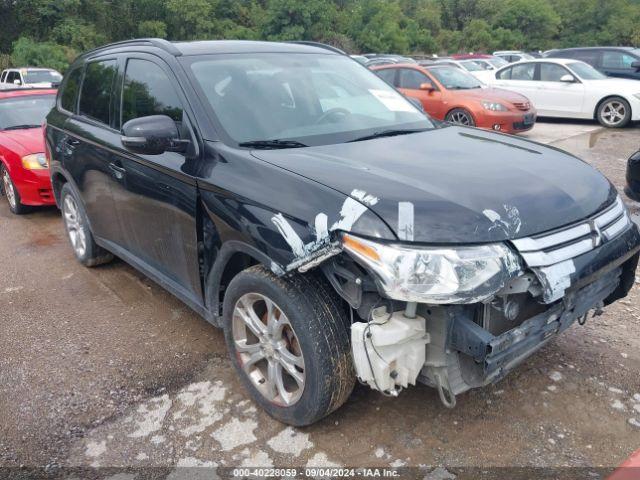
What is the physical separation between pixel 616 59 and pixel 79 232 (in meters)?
14.8

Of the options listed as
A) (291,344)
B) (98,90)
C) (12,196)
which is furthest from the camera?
(12,196)

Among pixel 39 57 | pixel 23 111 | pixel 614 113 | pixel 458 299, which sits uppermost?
pixel 458 299

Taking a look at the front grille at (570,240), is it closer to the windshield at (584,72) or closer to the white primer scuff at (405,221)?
the white primer scuff at (405,221)

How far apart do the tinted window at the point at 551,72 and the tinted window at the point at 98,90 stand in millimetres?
10947

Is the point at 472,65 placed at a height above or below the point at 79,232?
below

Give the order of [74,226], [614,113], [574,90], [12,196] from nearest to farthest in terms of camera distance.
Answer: [74,226] < [12,196] < [614,113] < [574,90]

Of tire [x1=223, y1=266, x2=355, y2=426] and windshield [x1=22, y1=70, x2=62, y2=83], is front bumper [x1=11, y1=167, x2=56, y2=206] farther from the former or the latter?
windshield [x1=22, y1=70, x2=62, y2=83]

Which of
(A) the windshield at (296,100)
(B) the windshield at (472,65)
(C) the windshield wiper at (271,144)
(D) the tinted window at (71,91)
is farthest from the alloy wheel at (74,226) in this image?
(B) the windshield at (472,65)

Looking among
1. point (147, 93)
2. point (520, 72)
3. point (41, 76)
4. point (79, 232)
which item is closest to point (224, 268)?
point (147, 93)

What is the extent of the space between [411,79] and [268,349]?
9635 millimetres

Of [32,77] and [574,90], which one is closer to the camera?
[574,90]

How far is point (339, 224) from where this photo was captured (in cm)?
231

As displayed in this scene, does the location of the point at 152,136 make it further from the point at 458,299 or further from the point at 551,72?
the point at 551,72

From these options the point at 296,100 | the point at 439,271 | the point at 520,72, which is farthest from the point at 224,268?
the point at 520,72
